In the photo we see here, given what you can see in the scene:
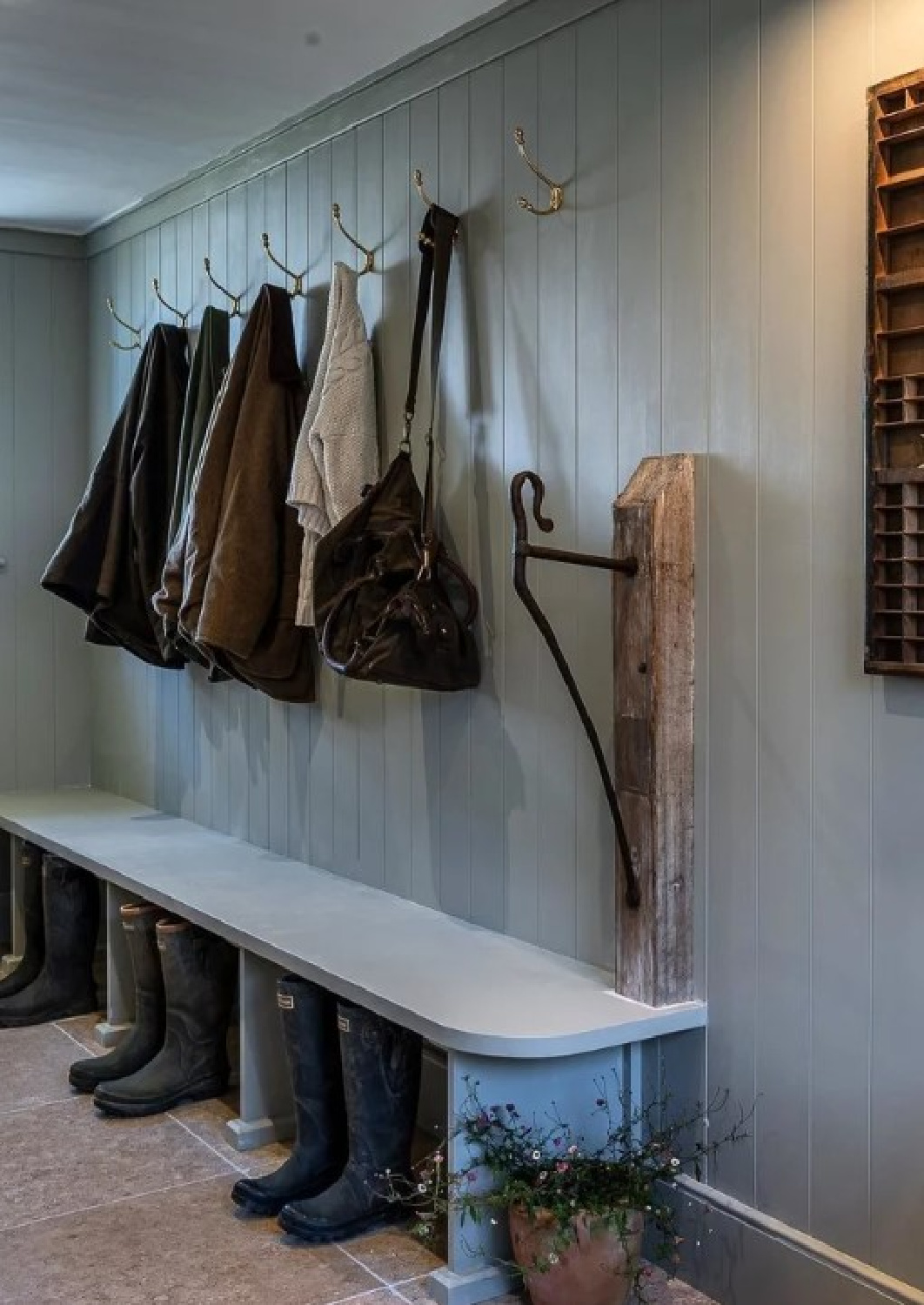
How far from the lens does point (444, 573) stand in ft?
9.95

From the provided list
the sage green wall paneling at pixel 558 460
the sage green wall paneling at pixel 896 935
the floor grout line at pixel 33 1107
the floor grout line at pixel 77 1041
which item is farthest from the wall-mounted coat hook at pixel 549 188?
the floor grout line at pixel 77 1041

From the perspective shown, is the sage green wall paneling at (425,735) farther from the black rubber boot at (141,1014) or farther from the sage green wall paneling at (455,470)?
the black rubber boot at (141,1014)

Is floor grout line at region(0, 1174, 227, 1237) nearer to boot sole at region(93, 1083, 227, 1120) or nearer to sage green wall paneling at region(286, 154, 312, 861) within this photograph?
boot sole at region(93, 1083, 227, 1120)

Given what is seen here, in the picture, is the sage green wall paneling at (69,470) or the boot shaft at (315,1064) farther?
the sage green wall paneling at (69,470)

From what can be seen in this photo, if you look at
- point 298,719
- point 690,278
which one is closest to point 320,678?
point 298,719

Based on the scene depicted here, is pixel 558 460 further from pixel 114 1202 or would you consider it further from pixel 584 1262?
pixel 114 1202

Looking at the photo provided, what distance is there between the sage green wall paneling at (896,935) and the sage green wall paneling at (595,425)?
610mm

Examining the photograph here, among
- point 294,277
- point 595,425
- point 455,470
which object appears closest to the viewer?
point 595,425

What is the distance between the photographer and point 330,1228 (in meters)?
2.68

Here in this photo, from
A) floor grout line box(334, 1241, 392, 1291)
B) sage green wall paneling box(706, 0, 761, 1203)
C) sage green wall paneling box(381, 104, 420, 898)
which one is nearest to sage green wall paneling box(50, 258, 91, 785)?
sage green wall paneling box(381, 104, 420, 898)

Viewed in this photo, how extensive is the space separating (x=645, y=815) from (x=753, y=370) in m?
0.76

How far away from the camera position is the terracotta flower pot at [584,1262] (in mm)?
2332

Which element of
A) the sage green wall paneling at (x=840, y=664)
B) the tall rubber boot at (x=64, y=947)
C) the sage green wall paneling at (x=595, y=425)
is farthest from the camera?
the tall rubber boot at (x=64, y=947)

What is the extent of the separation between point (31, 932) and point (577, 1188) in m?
2.33
